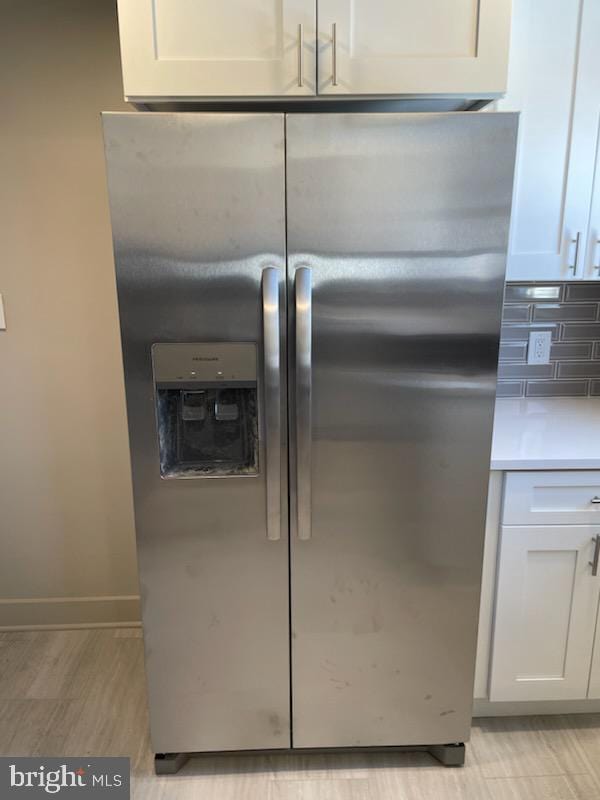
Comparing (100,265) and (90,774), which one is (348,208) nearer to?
(100,265)

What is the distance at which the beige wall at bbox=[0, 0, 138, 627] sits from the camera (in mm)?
1817

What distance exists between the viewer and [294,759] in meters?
1.70

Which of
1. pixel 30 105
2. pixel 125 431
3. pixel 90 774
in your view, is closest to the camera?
pixel 90 774

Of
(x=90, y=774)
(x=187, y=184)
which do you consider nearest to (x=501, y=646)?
(x=90, y=774)

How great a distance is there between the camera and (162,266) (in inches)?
51.8

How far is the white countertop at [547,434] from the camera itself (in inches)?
60.7

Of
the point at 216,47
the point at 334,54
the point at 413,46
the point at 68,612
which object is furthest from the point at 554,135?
the point at 68,612

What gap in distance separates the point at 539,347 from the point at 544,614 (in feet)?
3.31

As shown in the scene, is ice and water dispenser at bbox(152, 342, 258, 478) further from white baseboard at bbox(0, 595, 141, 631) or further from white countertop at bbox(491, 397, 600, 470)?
white baseboard at bbox(0, 595, 141, 631)

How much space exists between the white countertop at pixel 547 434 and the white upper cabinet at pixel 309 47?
98 cm

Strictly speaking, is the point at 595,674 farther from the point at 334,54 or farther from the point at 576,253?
the point at 334,54

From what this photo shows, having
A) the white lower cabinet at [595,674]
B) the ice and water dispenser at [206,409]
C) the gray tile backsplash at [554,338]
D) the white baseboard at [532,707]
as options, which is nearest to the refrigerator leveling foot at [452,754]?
the white baseboard at [532,707]

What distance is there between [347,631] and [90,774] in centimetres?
80

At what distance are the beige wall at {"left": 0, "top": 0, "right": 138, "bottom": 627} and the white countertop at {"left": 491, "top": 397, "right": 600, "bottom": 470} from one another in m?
1.41
